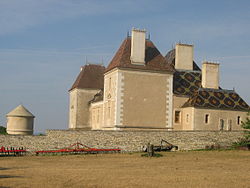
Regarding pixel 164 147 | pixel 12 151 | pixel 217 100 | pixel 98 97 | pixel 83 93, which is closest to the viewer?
pixel 12 151

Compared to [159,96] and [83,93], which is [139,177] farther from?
[83,93]

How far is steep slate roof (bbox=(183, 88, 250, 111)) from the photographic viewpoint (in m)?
31.3

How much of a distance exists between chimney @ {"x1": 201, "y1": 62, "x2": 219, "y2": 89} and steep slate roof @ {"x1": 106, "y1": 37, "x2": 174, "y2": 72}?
9.24 ft

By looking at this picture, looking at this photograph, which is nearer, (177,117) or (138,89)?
(138,89)

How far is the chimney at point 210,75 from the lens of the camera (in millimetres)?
33469

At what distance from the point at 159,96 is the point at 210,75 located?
17.9 feet

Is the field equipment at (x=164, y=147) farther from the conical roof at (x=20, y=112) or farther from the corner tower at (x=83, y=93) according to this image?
the conical roof at (x=20, y=112)

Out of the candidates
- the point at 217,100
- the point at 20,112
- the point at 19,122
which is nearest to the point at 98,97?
Answer: the point at 20,112

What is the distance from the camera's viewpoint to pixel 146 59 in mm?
31672

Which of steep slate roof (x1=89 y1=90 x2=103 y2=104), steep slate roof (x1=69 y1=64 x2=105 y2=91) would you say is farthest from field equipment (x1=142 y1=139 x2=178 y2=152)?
steep slate roof (x1=69 y1=64 x2=105 y2=91)

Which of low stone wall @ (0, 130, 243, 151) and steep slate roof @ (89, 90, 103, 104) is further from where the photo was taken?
steep slate roof @ (89, 90, 103, 104)

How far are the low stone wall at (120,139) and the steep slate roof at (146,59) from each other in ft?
20.0

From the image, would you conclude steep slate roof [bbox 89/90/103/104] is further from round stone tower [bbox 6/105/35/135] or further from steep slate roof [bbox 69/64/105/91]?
round stone tower [bbox 6/105/35/135]

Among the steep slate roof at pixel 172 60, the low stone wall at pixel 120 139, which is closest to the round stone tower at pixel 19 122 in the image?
the low stone wall at pixel 120 139
